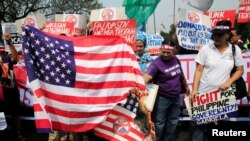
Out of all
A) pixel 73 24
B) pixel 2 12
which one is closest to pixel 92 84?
pixel 73 24

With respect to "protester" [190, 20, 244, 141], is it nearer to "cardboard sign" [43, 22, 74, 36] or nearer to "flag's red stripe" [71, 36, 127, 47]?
"flag's red stripe" [71, 36, 127, 47]

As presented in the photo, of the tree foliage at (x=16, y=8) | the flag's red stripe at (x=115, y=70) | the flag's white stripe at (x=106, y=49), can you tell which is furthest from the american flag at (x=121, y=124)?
the tree foliage at (x=16, y=8)

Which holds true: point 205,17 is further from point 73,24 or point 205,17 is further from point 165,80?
point 73,24

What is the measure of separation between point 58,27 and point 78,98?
6216 mm

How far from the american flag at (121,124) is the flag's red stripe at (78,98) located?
191 millimetres

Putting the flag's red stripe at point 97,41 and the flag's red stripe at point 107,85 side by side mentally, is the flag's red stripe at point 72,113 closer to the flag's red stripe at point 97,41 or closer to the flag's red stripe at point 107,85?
the flag's red stripe at point 107,85

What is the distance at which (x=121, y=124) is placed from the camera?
5430 mm

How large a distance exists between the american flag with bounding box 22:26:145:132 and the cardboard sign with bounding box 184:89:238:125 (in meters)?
0.81

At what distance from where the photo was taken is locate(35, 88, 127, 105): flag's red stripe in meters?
5.10

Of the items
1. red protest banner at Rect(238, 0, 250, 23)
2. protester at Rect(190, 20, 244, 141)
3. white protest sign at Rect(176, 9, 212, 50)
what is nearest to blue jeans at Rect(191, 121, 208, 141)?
protester at Rect(190, 20, 244, 141)

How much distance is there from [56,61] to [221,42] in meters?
2.03

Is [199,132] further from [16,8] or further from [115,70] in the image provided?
[16,8]

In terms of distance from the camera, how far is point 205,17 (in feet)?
28.8

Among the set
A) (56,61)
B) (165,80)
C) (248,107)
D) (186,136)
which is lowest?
(186,136)
